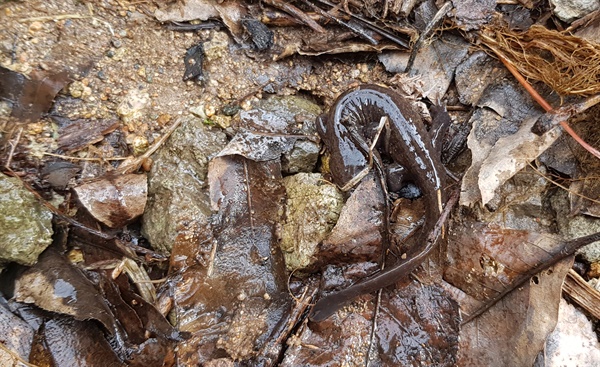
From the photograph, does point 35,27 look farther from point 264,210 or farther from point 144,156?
point 264,210

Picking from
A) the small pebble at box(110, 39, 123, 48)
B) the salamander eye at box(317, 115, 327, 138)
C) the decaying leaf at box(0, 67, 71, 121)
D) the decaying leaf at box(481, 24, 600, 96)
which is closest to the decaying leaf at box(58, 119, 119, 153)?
the decaying leaf at box(0, 67, 71, 121)

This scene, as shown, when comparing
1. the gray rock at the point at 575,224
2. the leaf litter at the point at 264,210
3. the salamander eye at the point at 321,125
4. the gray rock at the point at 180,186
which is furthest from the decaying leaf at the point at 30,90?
the gray rock at the point at 575,224

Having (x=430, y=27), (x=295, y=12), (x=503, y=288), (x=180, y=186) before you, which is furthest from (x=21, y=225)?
(x=430, y=27)

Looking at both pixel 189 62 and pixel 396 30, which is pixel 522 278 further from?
pixel 189 62

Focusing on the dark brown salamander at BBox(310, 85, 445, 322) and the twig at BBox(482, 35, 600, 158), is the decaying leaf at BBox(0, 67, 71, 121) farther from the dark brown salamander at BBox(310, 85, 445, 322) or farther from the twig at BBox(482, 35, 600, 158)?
the twig at BBox(482, 35, 600, 158)

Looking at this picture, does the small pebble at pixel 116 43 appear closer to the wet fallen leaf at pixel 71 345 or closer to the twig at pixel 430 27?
the wet fallen leaf at pixel 71 345
